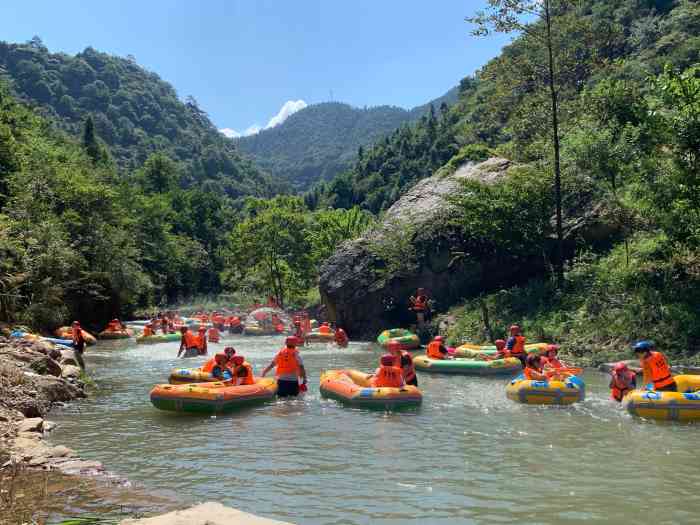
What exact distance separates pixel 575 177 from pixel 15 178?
74.2ft

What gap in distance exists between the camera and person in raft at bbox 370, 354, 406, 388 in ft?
39.0

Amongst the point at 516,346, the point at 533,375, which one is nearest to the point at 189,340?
the point at 516,346

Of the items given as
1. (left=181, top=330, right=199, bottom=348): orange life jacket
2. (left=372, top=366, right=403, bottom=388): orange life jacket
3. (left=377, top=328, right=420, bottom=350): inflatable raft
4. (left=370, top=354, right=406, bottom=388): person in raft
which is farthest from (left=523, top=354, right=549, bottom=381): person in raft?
(left=181, top=330, right=199, bottom=348): orange life jacket

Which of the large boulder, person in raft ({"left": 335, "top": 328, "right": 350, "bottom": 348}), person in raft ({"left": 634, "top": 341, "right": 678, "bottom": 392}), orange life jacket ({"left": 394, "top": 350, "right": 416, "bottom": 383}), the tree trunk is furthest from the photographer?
the large boulder

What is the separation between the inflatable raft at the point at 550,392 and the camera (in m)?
11.8

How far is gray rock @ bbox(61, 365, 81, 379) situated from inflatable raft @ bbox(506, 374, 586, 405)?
29.5 feet

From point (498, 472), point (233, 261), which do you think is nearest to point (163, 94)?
point (233, 261)

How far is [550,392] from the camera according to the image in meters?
11.8

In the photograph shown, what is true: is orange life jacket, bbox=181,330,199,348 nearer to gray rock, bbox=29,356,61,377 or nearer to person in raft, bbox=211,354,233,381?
person in raft, bbox=211,354,233,381

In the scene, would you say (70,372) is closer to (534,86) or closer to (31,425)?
(31,425)

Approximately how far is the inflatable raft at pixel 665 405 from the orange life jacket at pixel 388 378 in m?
3.98

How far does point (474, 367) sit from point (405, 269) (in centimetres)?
957

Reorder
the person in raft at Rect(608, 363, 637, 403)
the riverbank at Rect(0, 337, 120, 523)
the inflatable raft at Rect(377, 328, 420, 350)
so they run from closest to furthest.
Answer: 1. the riverbank at Rect(0, 337, 120, 523)
2. the person in raft at Rect(608, 363, 637, 403)
3. the inflatable raft at Rect(377, 328, 420, 350)

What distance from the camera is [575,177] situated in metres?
22.5
